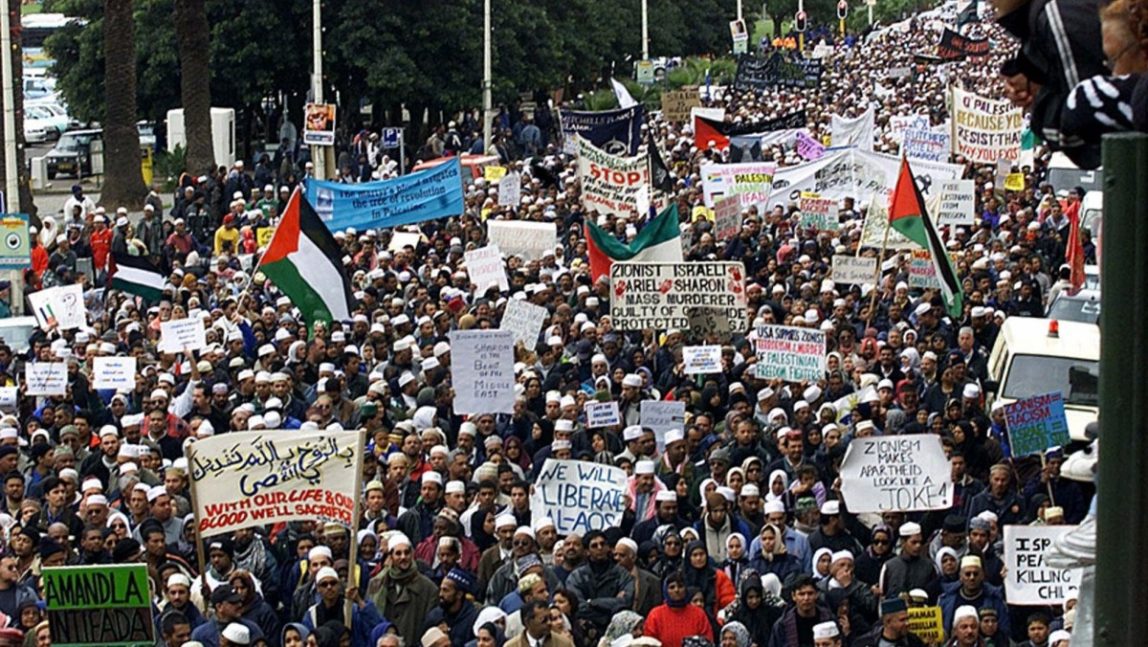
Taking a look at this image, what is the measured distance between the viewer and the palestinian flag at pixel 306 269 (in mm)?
17625

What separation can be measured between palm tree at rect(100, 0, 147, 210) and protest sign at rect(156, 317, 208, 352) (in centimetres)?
1856

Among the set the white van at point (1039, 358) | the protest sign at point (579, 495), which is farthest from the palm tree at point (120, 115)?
the protest sign at point (579, 495)

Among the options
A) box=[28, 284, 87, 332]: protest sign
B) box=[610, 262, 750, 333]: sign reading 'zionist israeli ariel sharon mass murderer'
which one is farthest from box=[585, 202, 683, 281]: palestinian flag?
box=[28, 284, 87, 332]: protest sign

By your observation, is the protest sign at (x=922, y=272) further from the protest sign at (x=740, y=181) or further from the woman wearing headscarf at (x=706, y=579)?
the woman wearing headscarf at (x=706, y=579)

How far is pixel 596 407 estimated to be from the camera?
14039mm

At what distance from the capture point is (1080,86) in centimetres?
280

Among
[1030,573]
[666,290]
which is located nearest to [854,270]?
[666,290]

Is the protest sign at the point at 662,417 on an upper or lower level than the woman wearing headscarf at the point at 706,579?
upper

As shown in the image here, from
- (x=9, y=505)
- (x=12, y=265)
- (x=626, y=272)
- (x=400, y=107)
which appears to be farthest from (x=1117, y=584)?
(x=400, y=107)

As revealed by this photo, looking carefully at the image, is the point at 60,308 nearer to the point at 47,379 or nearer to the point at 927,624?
the point at 47,379

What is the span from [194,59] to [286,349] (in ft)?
64.1

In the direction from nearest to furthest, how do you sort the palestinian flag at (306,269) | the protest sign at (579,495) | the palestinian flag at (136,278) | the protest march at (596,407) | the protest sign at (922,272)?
the protest march at (596,407) → the protest sign at (579,495) → the palestinian flag at (306,269) → the protest sign at (922,272) → the palestinian flag at (136,278)

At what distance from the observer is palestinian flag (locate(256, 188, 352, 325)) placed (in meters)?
17.6

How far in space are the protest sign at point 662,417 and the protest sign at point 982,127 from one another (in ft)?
42.6
